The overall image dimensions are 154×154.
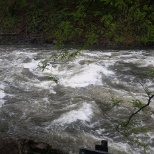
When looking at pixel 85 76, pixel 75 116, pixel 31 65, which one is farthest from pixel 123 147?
pixel 31 65

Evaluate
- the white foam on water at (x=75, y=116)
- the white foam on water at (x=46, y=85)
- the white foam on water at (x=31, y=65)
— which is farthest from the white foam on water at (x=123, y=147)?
the white foam on water at (x=31, y=65)

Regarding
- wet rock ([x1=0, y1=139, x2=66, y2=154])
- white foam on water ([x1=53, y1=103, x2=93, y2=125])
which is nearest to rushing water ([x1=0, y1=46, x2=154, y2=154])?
white foam on water ([x1=53, y1=103, x2=93, y2=125])

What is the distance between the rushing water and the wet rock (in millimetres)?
751

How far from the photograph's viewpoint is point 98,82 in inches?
378

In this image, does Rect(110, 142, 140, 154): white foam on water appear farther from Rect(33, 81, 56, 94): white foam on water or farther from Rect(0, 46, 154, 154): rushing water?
Rect(33, 81, 56, 94): white foam on water

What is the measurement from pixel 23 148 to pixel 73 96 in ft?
12.0

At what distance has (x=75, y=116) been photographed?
23.9 feet

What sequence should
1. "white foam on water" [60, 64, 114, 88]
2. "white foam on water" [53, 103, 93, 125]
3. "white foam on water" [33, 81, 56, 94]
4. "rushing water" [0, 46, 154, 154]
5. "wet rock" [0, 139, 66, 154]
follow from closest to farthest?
"wet rock" [0, 139, 66, 154] < "rushing water" [0, 46, 154, 154] < "white foam on water" [53, 103, 93, 125] < "white foam on water" [33, 81, 56, 94] < "white foam on water" [60, 64, 114, 88]

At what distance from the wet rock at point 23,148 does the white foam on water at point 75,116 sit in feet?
5.51

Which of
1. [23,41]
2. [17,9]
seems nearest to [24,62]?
[23,41]

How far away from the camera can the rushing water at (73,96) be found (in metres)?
6.46

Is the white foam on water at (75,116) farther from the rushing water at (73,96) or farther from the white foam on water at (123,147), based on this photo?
the white foam on water at (123,147)

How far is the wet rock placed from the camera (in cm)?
490

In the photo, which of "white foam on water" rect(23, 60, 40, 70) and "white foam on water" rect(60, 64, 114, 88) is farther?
"white foam on water" rect(23, 60, 40, 70)
